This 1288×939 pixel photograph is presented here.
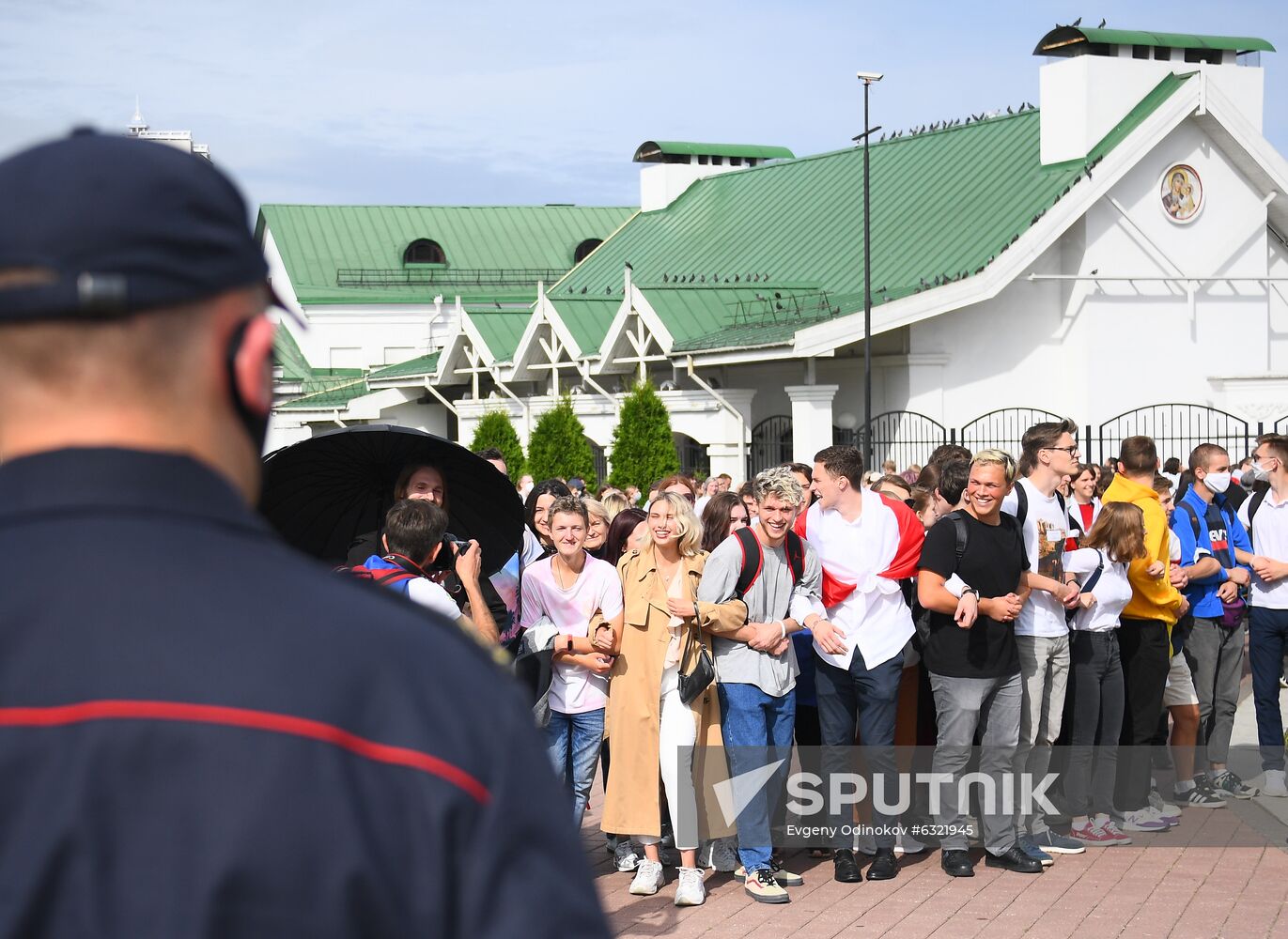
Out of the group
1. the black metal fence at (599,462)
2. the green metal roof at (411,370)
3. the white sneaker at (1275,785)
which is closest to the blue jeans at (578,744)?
the white sneaker at (1275,785)

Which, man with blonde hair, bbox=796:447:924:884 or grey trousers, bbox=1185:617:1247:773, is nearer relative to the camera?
man with blonde hair, bbox=796:447:924:884

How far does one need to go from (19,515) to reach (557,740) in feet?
23.7

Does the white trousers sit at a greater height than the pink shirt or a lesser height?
lesser

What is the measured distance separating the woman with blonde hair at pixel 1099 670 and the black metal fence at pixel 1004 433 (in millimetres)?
15490

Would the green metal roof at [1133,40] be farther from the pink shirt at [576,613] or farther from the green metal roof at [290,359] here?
the green metal roof at [290,359]

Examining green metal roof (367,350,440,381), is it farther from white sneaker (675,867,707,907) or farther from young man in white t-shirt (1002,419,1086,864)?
white sneaker (675,867,707,907)

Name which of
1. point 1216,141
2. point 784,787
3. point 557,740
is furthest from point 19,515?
point 1216,141

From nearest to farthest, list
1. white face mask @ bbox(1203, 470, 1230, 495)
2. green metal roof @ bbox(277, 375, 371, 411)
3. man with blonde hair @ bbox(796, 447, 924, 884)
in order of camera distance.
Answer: man with blonde hair @ bbox(796, 447, 924, 884) < white face mask @ bbox(1203, 470, 1230, 495) < green metal roof @ bbox(277, 375, 371, 411)

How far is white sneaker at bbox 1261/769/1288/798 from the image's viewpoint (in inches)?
415

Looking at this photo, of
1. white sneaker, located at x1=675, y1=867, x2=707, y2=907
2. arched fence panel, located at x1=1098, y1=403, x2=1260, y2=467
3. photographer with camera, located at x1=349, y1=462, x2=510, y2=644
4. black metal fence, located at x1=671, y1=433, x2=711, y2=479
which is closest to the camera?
photographer with camera, located at x1=349, y1=462, x2=510, y2=644

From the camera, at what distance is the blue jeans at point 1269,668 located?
10742mm

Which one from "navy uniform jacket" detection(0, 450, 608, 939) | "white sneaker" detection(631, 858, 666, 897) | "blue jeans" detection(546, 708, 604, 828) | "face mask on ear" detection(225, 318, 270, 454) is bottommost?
"white sneaker" detection(631, 858, 666, 897)

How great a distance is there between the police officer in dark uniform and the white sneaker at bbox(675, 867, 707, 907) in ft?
22.8

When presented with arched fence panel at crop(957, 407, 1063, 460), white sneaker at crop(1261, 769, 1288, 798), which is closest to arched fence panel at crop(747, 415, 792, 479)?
arched fence panel at crop(957, 407, 1063, 460)
